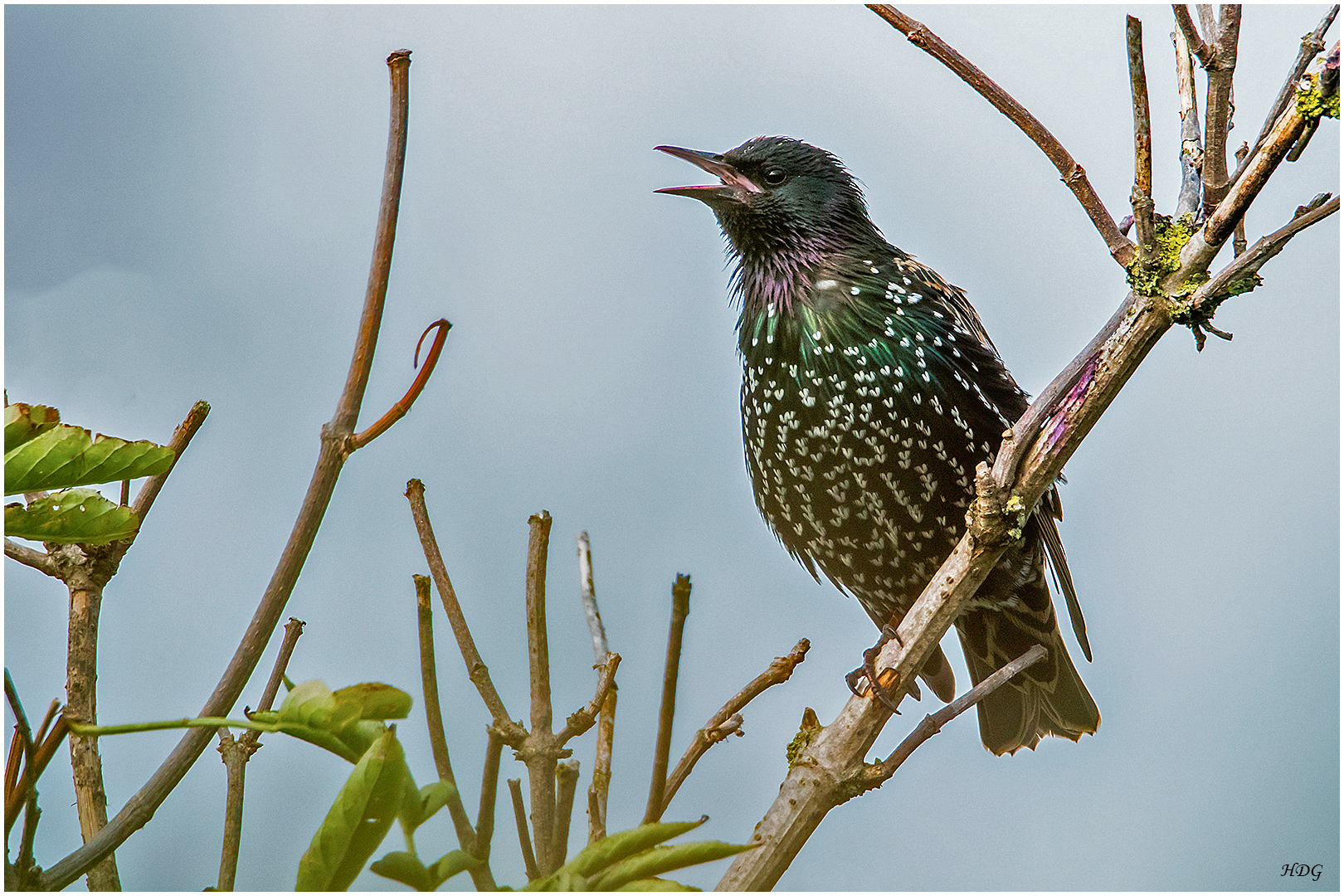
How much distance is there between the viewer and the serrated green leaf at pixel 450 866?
52cm

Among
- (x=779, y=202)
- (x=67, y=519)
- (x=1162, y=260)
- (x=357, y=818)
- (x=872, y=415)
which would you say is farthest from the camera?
(x=779, y=202)

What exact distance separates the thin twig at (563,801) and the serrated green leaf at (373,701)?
0.14 meters

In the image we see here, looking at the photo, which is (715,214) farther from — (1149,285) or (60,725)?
(60,725)

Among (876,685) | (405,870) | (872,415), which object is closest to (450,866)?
(405,870)

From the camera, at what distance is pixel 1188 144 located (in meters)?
1.02

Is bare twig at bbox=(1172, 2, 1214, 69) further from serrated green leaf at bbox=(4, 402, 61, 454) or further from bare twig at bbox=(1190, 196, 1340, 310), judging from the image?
A: serrated green leaf at bbox=(4, 402, 61, 454)

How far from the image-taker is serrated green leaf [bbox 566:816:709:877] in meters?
0.54

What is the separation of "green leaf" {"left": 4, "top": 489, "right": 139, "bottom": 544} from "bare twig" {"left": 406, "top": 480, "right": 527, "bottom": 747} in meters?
0.20

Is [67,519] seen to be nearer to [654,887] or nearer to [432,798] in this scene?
[432,798]

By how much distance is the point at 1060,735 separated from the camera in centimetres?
173

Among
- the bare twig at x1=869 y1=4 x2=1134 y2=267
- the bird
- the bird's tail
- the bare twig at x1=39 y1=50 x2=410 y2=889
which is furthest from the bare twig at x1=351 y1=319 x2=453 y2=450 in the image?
the bird's tail

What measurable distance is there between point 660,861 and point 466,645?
0.24 meters

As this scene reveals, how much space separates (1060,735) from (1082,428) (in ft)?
2.87

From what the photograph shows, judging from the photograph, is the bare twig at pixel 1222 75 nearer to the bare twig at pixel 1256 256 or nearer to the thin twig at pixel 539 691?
the bare twig at pixel 1256 256
